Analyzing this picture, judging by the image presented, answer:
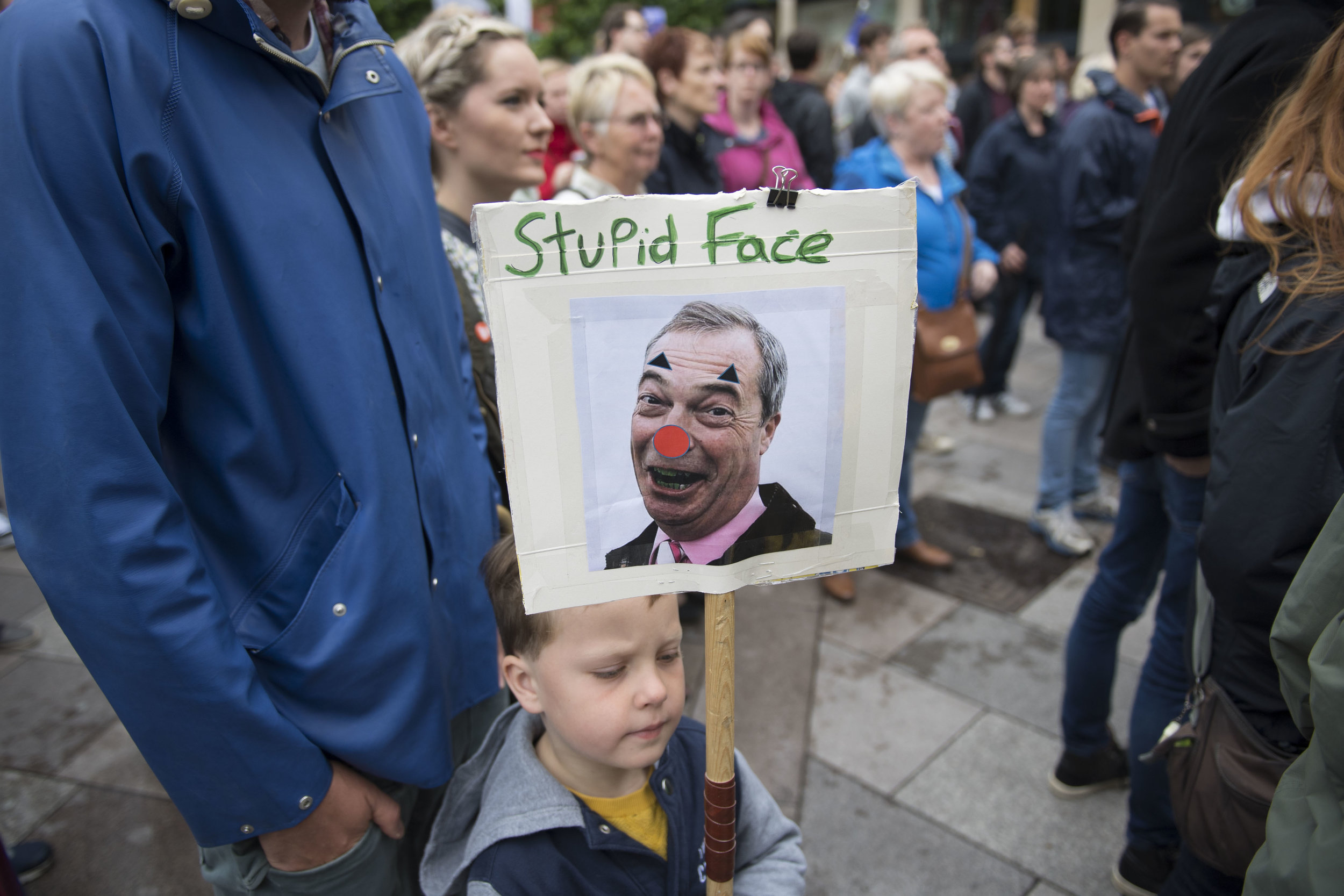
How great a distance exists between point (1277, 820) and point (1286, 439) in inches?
21.3

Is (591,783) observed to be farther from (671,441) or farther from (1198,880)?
(1198,880)

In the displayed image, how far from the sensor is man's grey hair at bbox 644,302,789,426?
1.02m

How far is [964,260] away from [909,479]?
0.93 metres

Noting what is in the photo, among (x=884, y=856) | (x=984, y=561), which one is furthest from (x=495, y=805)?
(x=984, y=561)

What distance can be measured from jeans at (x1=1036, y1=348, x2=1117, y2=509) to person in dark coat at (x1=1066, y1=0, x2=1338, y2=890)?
168 centimetres

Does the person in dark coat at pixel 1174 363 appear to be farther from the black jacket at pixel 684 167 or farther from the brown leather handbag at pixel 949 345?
the black jacket at pixel 684 167

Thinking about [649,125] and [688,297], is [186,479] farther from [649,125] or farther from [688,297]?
[649,125]

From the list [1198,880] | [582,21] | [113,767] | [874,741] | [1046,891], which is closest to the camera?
[1198,880]

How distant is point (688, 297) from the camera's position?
1013 millimetres

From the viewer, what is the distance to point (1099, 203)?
3863mm

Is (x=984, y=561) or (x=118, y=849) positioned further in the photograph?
(x=984, y=561)

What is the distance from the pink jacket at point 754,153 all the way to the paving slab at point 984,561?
5.76 ft

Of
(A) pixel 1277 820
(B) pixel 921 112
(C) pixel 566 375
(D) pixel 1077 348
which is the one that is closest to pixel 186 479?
(C) pixel 566 375

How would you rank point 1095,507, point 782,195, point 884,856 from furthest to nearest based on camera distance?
1. point 1095,507
2. point 884,856
3. point 782,195
